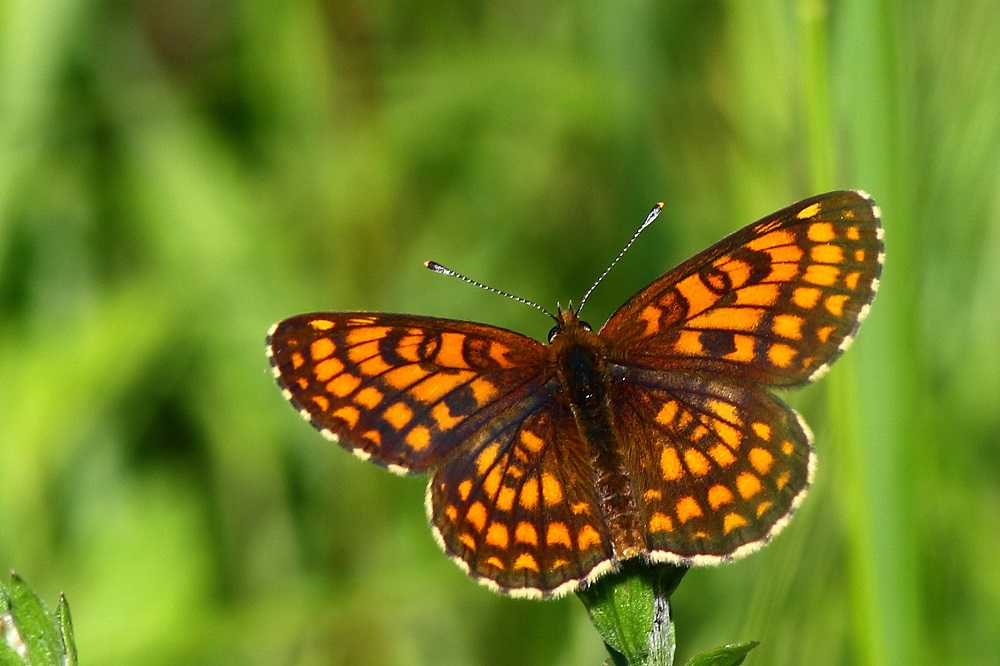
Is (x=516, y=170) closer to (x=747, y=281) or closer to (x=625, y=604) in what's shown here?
(x=747, y=281)

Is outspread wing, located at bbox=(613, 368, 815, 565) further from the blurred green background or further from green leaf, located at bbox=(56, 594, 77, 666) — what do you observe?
green leaf, located at bbox=(56, 594, 77, 666)

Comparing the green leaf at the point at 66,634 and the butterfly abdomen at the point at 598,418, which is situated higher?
the butterfly abdomen at the point at 598,418

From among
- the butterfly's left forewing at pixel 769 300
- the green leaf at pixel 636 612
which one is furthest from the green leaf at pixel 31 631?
the butterfly's left forewing at pixel 769 300

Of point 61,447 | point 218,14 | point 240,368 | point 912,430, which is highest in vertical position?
point 218,14

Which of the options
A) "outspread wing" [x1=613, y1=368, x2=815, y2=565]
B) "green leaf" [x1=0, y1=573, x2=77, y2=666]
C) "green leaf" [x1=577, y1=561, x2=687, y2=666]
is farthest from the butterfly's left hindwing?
"green leaf" [x1=0, y1=573, x2=77, y2=666]

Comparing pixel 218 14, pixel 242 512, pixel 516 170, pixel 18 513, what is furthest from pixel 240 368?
pixel 218 14

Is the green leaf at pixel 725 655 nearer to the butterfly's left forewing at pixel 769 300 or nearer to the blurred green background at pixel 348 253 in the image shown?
the butterfly's left forewing at pixel 769 300

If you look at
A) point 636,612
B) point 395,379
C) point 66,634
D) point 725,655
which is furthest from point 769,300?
point 66,634
